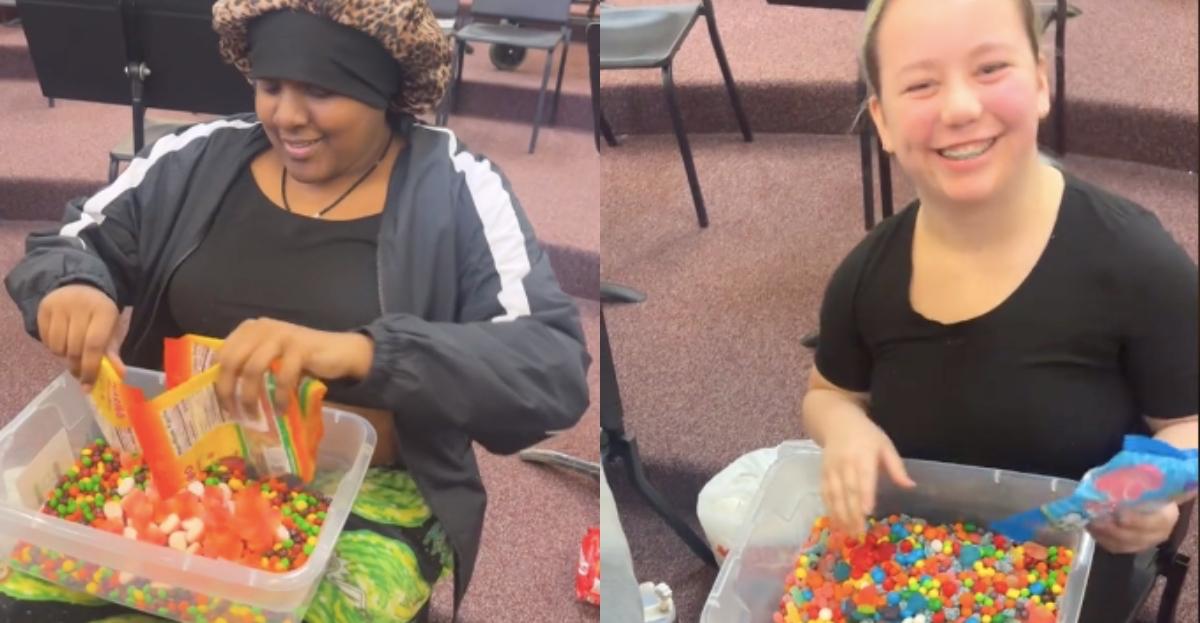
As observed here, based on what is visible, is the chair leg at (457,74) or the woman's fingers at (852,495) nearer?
the woman's fingers at (852,495)

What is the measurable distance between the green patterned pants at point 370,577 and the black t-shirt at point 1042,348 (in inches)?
13.9

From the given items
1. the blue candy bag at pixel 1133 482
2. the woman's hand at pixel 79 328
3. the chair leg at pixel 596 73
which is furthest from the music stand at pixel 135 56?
the blue candy bag at pixel 1133 482

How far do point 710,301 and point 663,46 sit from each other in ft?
0.43

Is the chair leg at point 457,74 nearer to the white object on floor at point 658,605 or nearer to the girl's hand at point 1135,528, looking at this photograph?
the white object on floor at point 658,605

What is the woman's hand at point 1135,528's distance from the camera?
1.15ft

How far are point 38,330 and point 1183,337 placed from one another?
24.1 inches

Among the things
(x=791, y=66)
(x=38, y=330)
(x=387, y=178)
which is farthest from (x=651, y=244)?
(x=38, y=330)

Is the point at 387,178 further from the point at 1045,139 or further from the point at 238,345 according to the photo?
the point at 1045,139

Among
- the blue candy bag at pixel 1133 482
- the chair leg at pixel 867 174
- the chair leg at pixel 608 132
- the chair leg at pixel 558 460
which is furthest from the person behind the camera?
the chair leg at pixel 558 460

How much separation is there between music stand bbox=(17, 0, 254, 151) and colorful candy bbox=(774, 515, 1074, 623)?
0.48 metres

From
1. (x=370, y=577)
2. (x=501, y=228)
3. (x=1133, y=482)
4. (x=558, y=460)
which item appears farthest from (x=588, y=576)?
(x=1133, y=482)

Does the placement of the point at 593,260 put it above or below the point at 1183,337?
below

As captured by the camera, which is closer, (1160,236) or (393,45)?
(1160,236)

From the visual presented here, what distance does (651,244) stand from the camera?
20.2 inches
